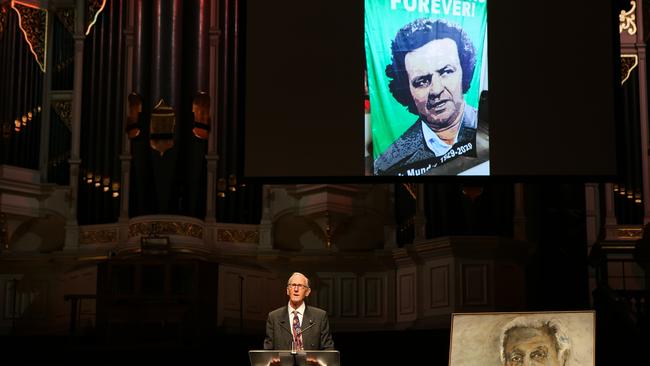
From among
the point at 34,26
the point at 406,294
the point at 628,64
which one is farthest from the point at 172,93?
the point at 628,64

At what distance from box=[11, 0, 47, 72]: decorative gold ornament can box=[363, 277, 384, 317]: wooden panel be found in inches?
158

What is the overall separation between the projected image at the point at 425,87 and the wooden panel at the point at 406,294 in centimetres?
258

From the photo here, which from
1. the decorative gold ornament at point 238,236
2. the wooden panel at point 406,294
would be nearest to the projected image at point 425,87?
the wooden panel at point 406,294

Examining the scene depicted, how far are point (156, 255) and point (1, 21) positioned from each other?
9.90 ft

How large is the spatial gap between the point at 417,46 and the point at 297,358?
4175mm

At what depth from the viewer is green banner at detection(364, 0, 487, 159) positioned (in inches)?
376

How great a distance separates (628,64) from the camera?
12.1 m

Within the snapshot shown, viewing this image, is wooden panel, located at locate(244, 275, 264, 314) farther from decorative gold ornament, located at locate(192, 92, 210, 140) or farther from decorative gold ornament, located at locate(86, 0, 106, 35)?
decorative gold ornament, located at locate(86, 0, 106, 35)

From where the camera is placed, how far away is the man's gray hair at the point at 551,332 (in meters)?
5.60

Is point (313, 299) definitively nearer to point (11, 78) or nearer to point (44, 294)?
point (44, 294)

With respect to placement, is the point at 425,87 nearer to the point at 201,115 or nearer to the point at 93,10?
the point at 201,115

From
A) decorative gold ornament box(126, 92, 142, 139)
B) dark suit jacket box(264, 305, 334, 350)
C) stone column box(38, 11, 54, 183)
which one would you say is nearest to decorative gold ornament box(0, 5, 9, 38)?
stone column box(38, 11, 54, 183)

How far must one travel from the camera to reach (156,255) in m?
11.0

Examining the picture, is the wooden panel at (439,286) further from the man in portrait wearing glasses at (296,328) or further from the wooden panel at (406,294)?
the man in portrait wearing glasses at (296,328)
